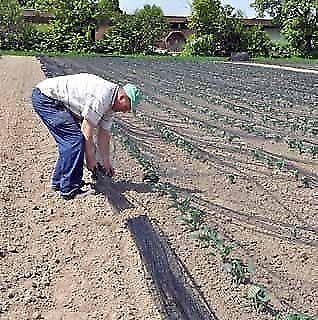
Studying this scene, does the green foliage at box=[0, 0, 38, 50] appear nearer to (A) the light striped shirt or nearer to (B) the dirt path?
(B) the dirt path

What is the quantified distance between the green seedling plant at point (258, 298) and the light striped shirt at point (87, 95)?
203 centimetres

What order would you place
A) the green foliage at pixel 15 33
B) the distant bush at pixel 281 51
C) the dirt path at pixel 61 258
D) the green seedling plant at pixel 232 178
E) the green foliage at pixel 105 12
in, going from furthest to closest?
the green foliage at pixel 105 12 → the distant bush at pixel 281 51 → the green foliage at pixel 15 33 → the green seedling plant at pixel 232 178 → the dirt path at pixel 61 258

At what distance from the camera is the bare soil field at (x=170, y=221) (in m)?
3.61

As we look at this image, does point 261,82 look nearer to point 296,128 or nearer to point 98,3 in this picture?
point 296,128

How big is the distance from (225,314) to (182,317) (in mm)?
257

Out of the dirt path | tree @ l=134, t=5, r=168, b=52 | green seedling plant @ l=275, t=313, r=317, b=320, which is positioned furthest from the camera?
tree @ l=134, t=5, r=168, b=52

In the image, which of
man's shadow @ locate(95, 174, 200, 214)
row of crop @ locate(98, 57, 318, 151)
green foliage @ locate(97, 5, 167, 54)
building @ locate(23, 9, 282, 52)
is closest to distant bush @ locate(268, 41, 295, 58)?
green foliage @ locate(97, 5, 167, 54)

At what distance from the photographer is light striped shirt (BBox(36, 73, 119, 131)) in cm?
489

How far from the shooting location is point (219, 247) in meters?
4.33

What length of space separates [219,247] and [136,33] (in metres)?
38.0

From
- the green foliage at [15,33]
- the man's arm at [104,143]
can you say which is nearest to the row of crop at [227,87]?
the man's arm at [104,143]

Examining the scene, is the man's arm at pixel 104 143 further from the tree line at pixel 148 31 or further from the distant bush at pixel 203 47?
the distant bush at pixel 203 47

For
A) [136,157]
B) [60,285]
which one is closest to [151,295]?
[60,285]

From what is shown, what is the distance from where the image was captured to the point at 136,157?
7.08 m
